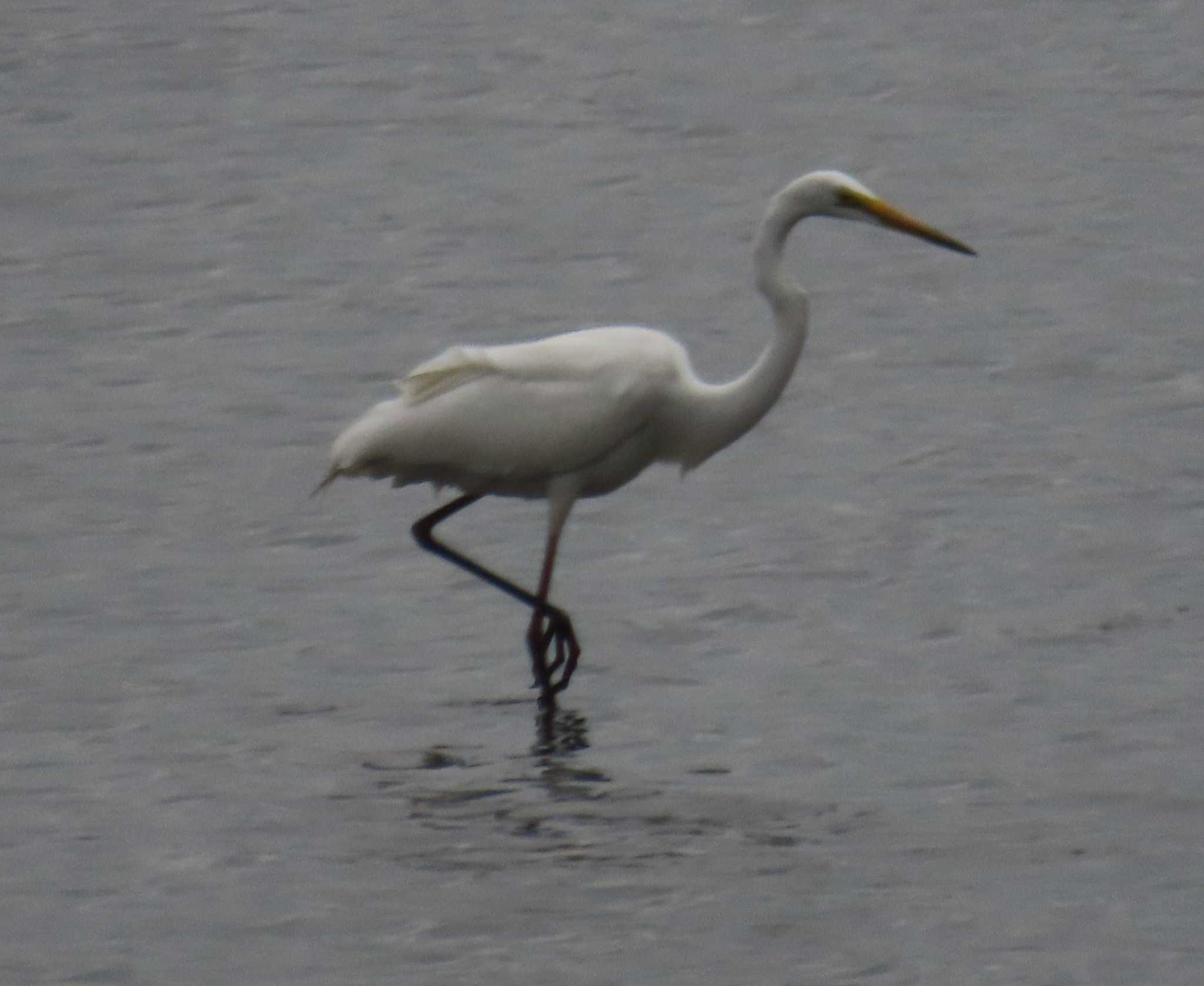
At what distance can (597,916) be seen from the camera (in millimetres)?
8391

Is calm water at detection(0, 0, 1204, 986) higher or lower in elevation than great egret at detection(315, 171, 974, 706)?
lower

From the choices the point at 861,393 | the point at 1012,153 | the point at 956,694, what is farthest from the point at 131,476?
the point at 1012,153

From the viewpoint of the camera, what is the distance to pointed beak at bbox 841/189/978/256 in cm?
1040

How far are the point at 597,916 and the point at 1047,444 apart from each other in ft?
17.7

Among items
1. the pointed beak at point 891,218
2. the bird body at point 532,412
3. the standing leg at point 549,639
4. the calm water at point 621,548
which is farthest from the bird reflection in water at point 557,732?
the pointed beak at point 891,218

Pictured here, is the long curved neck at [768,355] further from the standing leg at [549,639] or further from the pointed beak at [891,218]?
the standing leg at [549,639]

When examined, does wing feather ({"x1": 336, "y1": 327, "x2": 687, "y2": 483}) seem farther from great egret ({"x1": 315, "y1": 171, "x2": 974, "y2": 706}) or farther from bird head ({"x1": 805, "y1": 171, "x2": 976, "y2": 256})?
bird head ({"x1": 805, "y1": 171, "x2": 976, "y2": 256})

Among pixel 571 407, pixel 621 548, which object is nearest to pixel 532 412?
pixel 571 407

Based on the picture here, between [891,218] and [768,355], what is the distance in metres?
0.62

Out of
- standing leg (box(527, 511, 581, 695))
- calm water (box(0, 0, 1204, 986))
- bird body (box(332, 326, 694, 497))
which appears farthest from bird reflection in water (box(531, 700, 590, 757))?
bird body (box(332, 326, 694, 497))

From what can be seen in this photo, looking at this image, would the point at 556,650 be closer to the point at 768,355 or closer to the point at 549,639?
the point at 549,639

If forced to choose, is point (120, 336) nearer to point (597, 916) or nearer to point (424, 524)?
point (424, 524)

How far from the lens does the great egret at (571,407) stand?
10414 mm

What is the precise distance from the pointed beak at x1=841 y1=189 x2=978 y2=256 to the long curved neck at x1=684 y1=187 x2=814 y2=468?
144 mm
